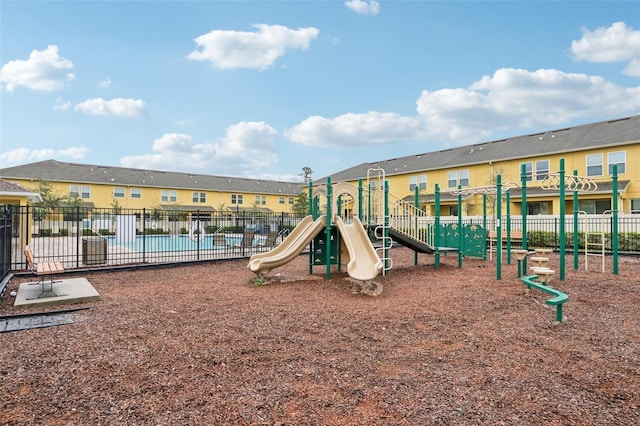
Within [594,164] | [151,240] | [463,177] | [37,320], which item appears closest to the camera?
[37,320]

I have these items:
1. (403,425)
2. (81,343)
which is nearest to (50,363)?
(81,343)

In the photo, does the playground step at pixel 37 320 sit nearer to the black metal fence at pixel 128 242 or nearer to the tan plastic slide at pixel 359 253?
the black metal fence at pixel 128 242

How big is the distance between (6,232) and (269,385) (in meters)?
8.61

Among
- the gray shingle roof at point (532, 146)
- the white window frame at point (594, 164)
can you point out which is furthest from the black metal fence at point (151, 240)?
the gray shingle roof at point (532, 146)

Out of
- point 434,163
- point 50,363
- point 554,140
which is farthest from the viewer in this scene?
point 434,163

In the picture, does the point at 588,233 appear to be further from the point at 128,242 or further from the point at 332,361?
the point at 128,242

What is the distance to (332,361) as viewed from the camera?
13.8 ft

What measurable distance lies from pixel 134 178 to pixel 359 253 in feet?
131

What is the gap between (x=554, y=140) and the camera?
26578mm

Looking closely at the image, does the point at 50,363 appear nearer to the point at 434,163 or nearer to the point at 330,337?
the point at 330,337

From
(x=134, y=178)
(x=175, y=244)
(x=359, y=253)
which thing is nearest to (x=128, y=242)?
(x=175, y=244)

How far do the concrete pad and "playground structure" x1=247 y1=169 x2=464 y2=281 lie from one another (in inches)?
133

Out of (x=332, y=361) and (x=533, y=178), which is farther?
(x=533, y=178)

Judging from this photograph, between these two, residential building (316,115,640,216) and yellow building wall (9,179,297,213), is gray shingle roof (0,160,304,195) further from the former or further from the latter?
residential building (316,115,640,216)
